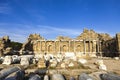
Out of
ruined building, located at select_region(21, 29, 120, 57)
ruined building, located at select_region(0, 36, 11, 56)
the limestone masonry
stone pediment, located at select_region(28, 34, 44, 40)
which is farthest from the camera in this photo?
stone pediment, located at select_region(28, 34, 44, 40)

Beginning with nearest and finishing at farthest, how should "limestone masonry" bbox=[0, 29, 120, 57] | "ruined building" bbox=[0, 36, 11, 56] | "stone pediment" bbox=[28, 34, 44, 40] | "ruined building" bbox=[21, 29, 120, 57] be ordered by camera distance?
Answer: "ruined building" bbox=[0, 36, 11, 56] < "limestone masonry" bbox=[0, 29, 120, 57] < "ruined building" bbox=[21, 29, 120, 57] < "stone pediment" bbox=[28, 34, 44, 40]

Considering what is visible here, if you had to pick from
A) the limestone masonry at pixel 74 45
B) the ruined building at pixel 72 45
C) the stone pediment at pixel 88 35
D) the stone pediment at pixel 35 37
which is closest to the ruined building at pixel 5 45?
the limestone masonry at pixel 74 45

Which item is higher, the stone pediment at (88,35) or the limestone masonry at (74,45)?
the stone pediment at (88,35)

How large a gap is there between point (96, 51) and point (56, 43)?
10390 mm

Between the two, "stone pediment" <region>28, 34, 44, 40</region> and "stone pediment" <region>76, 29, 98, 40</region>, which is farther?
"stone pediment" <region>28, 34, 44, 40</region>

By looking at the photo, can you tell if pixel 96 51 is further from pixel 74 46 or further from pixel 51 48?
pixel 51 48

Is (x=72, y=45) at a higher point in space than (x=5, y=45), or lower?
higher

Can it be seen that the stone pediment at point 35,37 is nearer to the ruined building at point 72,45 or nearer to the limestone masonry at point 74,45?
the limestone masonry at point 74,45

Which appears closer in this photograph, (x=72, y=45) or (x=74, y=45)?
(x=74, y=45)

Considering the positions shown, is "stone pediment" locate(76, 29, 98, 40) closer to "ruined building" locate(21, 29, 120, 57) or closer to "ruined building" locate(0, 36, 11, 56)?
"ruined building" locate(21, 29, 120, 57)

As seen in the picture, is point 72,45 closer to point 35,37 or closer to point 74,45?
point 74,45

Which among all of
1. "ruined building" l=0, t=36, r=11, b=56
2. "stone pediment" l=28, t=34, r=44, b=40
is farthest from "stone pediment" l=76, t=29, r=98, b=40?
"ruined building" l=0, t=36, r=11, b=56

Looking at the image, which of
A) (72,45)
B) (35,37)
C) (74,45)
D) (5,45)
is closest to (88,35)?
(74,45)

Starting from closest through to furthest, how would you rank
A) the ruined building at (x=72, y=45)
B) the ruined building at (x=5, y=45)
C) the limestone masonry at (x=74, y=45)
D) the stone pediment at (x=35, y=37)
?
the ruined building at (x=5, y=45), the limestone masonry at (x=74, y=45), the ruined building at (x=72, y=45), the stone pediment at (x=35, y=37)
